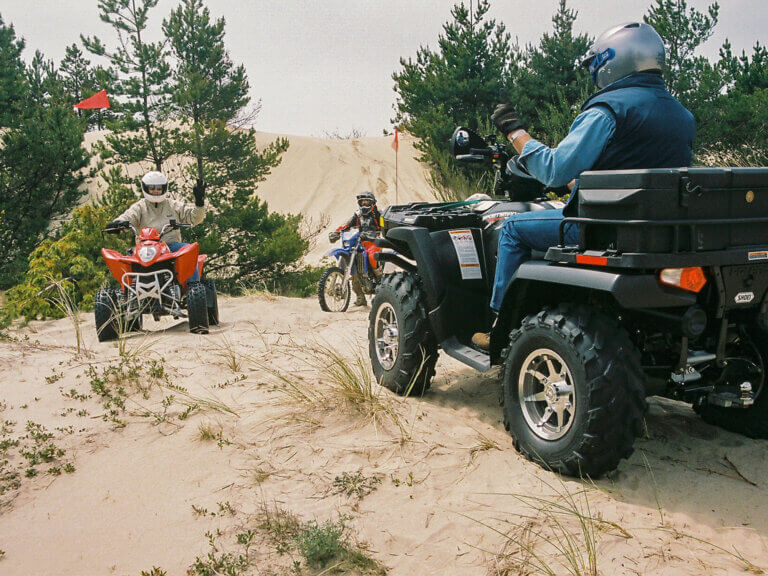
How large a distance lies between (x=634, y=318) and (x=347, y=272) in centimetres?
698

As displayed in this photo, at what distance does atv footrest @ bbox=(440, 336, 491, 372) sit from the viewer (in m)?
3.77

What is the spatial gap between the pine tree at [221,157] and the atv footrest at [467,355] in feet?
28.7

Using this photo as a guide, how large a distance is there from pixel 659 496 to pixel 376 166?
29.0m

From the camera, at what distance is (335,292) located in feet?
32.3

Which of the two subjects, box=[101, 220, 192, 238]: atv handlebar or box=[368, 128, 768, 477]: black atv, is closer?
box=[368, 128, 768, 477]: black atv

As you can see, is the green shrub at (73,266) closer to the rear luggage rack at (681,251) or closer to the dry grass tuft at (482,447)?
the dry grass tuft at (482,447)

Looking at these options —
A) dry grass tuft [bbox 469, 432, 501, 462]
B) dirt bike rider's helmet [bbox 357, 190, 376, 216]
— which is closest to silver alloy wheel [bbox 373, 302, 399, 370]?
dry grass tuft [bbox 469, 432, 501, 462]

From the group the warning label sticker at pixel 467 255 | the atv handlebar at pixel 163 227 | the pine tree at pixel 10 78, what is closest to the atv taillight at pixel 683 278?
the warning label sticker at pixel 467 255

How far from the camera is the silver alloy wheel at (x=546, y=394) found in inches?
122

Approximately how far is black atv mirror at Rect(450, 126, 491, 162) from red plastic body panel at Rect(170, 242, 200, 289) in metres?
4.26

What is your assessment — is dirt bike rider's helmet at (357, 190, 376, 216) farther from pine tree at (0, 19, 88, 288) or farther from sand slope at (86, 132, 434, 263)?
sand slope at (86, 132, 434, 263)

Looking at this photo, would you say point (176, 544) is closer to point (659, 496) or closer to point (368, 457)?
point (368, 457)

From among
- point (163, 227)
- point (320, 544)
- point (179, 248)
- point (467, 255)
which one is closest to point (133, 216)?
point (163, 227)

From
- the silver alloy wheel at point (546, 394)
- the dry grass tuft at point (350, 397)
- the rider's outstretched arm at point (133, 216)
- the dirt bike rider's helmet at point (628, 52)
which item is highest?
the dirt bike rider's helmet at point (628, 52)
